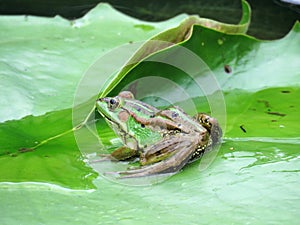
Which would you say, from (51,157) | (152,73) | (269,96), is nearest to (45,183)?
(51,157)

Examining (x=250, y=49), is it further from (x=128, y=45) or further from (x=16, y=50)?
(x=16, y=50)

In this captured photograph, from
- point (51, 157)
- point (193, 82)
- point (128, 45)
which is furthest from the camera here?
point (128, 45)

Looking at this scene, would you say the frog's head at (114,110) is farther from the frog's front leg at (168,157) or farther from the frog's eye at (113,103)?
the frog's front leg at (168,157)

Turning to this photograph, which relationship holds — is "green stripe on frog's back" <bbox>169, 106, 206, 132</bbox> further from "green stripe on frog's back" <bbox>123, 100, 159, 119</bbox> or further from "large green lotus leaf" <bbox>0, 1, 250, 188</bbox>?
"large green lotus leaf" <bbox>0, 1, 250, 188</bbox>

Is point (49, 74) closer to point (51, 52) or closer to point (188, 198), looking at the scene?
point (51, 52)

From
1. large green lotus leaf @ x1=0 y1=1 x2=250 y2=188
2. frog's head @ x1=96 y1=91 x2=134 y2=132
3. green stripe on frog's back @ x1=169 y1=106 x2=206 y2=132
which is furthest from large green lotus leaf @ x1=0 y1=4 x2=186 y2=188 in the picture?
green stripe on frog's back @ x1=169 y1=106 x2=206 y2=132

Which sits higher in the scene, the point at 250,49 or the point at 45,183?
the point at 250,49

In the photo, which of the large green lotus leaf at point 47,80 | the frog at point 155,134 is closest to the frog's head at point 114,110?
the frog at point 155,134
